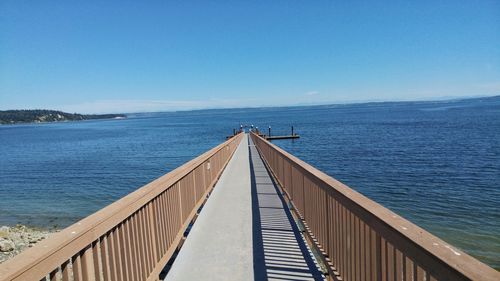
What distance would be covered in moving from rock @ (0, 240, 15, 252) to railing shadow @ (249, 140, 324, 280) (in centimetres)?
851

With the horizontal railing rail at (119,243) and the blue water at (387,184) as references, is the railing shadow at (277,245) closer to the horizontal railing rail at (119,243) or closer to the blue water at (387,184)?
the horizontal railing rail at (119,243)

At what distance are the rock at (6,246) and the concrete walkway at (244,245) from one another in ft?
24.8

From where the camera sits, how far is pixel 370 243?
301cm

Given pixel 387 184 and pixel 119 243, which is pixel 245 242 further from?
pixel 387 184

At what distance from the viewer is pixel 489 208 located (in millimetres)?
15438

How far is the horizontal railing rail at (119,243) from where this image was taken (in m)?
2.17

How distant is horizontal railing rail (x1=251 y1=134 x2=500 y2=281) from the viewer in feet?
5.98

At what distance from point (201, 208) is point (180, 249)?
109 inches

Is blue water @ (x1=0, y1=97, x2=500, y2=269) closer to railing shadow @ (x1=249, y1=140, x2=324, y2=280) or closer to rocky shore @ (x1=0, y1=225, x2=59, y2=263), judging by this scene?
rocky shore @ (x1=0, y1=225, x2=59, y2=263)

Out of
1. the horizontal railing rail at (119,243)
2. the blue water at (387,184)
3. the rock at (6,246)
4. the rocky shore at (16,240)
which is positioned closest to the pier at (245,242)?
the horizontal railing rail at (119,243)

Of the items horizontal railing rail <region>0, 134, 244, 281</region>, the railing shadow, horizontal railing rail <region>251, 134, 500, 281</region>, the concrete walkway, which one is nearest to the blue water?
the railing shadow

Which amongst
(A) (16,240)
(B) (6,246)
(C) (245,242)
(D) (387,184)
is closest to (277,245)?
(C) (245,242)

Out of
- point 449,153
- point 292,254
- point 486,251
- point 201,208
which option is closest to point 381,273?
point 292,254

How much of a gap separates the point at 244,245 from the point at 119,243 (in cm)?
257
